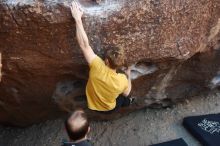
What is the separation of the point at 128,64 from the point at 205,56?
2.72 feet

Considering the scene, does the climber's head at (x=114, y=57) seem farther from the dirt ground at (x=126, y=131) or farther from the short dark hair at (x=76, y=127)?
the dirt ground at (x=126, y=131)

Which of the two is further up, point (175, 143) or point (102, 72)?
point (102, 72)

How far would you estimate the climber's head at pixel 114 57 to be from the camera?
325 cm

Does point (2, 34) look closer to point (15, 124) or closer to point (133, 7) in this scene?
point (133, 7)

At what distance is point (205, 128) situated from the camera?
4234 mm

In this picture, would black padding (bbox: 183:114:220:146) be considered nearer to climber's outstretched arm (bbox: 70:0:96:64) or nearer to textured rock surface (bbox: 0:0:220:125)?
textured rock surface (bbox: 0:0:220:125)

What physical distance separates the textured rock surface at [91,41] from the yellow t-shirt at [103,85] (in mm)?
154

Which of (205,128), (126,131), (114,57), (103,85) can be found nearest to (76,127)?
(103,85)

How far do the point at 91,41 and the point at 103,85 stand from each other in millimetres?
313

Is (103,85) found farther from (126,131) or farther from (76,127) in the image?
(126,131)

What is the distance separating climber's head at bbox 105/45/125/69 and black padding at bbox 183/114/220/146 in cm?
123

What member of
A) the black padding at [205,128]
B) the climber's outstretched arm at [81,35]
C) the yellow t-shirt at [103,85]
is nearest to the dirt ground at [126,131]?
the black padding at [205,128]

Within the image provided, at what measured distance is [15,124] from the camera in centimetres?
421

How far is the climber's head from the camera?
3.25m
